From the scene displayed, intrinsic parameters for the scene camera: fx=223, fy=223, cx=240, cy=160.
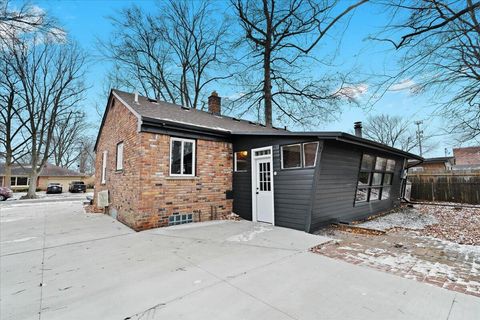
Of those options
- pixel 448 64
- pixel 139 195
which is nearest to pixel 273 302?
pixel 139 195

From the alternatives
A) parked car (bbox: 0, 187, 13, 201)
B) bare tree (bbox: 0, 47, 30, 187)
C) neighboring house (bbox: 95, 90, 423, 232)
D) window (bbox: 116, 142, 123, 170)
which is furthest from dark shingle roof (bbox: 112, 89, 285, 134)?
parked car (bbox: 0, 187, 13, 201)

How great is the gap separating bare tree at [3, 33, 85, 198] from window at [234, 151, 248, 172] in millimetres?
21443

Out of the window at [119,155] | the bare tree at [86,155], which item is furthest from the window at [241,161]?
the bare tree at [86,155]

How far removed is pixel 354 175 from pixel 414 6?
198 inches

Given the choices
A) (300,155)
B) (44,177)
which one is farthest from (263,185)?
(44,177)

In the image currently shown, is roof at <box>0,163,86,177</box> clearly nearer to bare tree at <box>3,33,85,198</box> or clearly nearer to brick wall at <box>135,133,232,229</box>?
bare tree at <box>3,33,85,198</box>

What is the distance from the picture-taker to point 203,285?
9.61 ft

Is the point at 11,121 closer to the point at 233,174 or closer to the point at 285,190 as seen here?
the point at 233,174

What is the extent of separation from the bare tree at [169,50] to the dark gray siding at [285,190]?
40.5 ft

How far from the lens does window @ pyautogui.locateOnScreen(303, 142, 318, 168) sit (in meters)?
5.86

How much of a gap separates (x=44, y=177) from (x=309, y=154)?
42.5 metres

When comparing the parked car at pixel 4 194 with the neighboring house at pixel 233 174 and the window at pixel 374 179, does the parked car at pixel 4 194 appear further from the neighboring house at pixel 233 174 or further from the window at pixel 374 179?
the window at pixel 374 179

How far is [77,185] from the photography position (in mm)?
30891

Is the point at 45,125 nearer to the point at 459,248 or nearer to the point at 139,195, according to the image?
the point at 139,195
